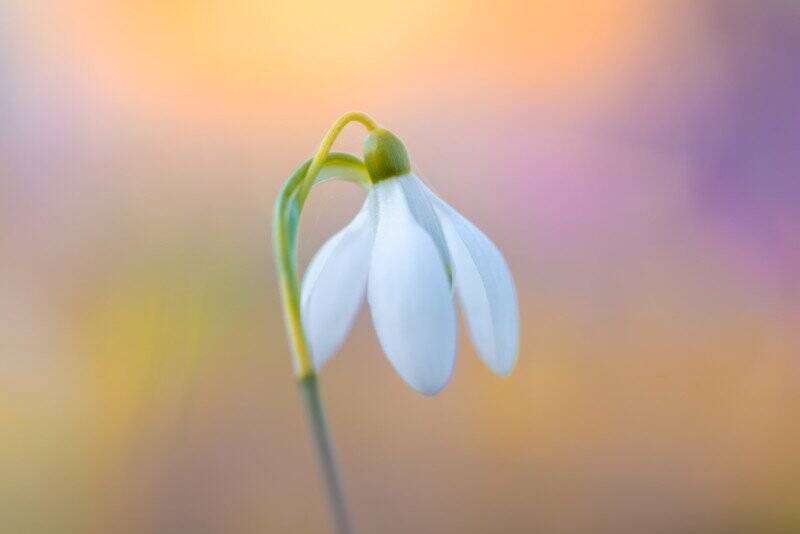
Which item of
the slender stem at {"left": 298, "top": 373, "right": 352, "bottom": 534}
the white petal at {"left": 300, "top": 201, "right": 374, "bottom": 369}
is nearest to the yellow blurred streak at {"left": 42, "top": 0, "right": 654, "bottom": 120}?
the white petal at {"left": 300, "top": 201, "right": 374, "bottom": 369}

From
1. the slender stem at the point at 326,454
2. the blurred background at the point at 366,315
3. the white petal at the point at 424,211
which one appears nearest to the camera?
the slender stem at the point at 326,454

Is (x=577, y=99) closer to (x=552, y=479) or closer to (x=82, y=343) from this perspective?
(x=552, y=479)

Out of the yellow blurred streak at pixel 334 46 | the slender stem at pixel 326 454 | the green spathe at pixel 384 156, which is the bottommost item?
the slender stem at pixel 326 454

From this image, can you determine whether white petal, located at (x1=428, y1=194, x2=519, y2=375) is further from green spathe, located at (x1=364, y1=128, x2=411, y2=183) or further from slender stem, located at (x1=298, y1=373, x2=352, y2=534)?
slender stem, located at (x1=298, y1=373, x2=352, y2=534)

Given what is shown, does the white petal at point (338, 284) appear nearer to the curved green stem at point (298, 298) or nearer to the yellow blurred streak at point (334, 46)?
the curved green stem at point (298, 298)

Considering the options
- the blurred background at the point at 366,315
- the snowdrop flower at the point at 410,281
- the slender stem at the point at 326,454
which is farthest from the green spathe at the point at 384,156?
the blurred background at the point at 366,315

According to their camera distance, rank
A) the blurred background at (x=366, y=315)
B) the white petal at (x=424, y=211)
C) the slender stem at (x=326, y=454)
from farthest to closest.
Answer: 1. the blurred background at (x=366, y=315)
2. the white petal at (x=424, y=211)
3. the slender stem at (x=326, y=454)

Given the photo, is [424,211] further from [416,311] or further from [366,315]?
[366,315]

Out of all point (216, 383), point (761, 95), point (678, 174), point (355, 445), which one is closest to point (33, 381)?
point (216, 383)
